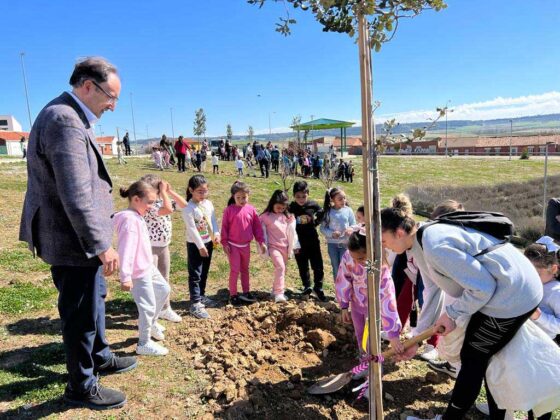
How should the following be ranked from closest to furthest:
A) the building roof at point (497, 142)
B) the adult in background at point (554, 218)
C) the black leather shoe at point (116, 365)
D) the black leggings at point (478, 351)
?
the black leggings at point (478, 351) < the black leather shoe at point (116, 365) < the adult in background at point (554, 218) < the building roof at point (497, 142)

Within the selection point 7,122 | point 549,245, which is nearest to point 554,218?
point 549,245

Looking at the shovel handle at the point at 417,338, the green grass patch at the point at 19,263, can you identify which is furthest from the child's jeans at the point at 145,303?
the green grass patch at the point at 19,263

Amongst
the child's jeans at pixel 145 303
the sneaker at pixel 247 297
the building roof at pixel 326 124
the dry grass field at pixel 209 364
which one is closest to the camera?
the dry grass field at pixel 209 364

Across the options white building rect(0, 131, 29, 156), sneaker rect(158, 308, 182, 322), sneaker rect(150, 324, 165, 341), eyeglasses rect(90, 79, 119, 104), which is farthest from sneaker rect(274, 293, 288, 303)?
white building rect(0, 131, 29, 156)

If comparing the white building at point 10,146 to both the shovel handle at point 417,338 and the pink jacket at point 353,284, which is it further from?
the shovel handle at point 417,338

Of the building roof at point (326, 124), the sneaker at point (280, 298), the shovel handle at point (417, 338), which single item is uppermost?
the building roof at point (326, 124)

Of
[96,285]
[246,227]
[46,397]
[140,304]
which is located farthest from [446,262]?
[246,227]

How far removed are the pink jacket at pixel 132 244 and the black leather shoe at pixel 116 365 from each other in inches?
25.4

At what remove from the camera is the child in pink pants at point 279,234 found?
5.06m

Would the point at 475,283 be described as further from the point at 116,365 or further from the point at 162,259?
the point at 162,259

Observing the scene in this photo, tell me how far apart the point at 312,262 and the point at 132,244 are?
2696 mm

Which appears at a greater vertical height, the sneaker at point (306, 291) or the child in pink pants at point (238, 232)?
the child in pink pants at point (238, 232)

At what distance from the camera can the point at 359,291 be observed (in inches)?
127

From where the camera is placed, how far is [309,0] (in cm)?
186
